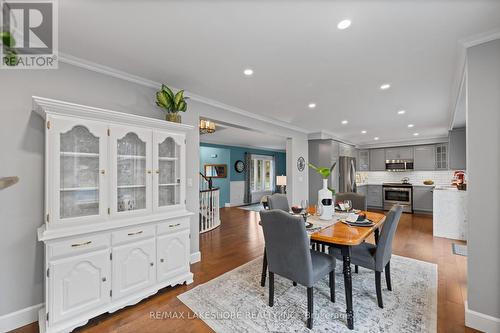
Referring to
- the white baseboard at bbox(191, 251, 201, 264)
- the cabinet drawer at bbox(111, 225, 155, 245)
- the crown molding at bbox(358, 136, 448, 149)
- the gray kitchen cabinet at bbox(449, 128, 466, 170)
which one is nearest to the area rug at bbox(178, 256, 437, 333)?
the white baseboard at bbox(191, 251, 201, 264)

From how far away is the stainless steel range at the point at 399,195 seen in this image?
702cm

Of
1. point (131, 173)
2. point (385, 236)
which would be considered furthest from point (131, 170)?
point (385, 236)

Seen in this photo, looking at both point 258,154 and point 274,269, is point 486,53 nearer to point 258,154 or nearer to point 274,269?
point 274,269

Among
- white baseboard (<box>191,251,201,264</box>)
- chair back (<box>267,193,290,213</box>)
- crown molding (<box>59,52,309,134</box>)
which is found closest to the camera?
crown molding (<box>59,52,309,134</box>)

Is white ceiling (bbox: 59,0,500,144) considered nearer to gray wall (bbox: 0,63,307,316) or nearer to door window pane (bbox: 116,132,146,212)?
gray wall (bbox: 0,63,307,316)

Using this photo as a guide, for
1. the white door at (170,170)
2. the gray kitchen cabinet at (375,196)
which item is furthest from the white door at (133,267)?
the gray kitchen cabinet at (375,196)

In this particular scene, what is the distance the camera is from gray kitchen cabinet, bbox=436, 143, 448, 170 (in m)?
6.71

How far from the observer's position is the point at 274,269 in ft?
7.12

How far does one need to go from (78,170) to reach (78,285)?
102cm

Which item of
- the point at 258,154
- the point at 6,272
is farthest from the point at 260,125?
the point at 258,154

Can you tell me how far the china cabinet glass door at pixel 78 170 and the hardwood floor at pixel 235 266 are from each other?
1019mm

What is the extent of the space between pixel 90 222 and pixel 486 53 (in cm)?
380

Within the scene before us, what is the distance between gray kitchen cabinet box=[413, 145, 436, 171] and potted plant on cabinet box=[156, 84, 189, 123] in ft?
25.2

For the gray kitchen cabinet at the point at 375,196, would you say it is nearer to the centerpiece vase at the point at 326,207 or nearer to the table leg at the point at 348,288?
the centerpiece vase at the point at 326,207
